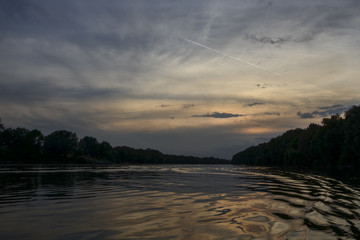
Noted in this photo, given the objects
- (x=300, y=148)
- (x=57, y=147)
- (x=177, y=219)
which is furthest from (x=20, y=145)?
(x=177, y=219)

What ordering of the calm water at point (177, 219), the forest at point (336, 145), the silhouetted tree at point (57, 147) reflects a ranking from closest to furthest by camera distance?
the calm water at point (177, 219) → the forest at point (336, 145) → the silhouetted tree at point (57, 147)

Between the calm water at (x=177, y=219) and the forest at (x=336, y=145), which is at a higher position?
the forest at (x=336, y=145)

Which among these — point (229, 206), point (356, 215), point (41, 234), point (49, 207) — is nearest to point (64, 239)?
point (41, 234)

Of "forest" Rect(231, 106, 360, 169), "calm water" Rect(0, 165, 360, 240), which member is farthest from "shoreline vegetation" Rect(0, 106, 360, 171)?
"calm water" Rect(0, 165, 360, 240)

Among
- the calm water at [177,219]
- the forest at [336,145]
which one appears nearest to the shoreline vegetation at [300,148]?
the forest at [336,145]

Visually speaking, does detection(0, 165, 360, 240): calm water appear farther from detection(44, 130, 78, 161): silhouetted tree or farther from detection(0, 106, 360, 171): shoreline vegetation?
detection(44, 130, 78, 161): silhouetted tree

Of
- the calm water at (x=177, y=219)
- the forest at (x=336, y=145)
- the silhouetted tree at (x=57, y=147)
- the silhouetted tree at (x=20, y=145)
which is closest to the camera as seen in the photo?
the calm water at (x=177, y=219)

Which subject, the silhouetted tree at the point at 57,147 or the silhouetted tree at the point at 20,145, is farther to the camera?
the silhouetted tree at the point at 57,147

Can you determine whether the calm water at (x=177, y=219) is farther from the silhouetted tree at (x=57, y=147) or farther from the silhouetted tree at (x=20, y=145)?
the silhouetted tree at (x=57, y=147)

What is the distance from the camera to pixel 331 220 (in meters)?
9.61

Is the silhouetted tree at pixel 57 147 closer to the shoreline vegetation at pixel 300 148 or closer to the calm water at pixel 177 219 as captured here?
the shoreline vegetation at pixel 300 148

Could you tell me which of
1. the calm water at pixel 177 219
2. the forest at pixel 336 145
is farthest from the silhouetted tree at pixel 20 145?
the calm water at pixel 177 219

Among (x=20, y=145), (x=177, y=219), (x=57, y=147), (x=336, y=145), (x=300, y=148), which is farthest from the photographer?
(x=57, y=147)

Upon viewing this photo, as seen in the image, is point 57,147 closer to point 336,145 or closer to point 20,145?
point 20,145
